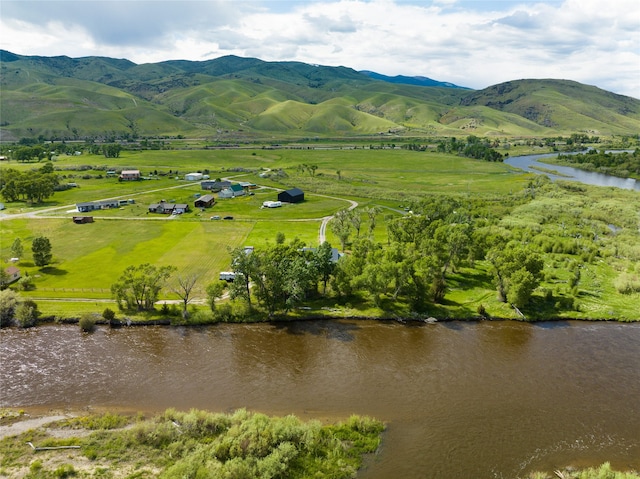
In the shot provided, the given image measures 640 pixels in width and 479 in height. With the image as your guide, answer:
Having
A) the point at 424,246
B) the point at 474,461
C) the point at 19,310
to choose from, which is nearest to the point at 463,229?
the point at 424,246

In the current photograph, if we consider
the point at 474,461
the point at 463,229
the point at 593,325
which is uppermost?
the point at 463,229

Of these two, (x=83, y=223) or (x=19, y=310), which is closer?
(x=19, y=310)

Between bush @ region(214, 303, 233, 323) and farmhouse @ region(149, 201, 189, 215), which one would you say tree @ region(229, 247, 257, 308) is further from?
farmhouse @ region(149, 201, 189, 215)

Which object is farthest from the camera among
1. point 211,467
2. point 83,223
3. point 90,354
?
point 83,223

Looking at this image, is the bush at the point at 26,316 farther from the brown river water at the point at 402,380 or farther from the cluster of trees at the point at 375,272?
the cluster of trees at the point at 375,272

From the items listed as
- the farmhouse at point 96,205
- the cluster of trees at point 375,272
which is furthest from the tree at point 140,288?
the farmhouse at point 96,205

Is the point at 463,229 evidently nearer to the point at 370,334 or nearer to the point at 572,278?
the point at 572,278
